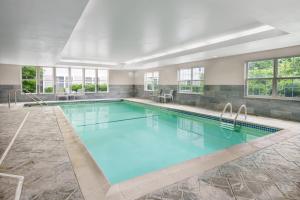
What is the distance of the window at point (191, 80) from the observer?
8.63m

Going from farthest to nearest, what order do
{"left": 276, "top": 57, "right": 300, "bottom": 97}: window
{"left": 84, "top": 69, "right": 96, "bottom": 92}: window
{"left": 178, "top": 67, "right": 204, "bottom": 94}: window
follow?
{"left": 84, "top": 69, "right": 96, "bottom": 92}: window < {"left": 178, "top": 67, "right": 204, "bottom": 94}: window < {"left": 276, "top": 57, "right": 300, "bottom": 97}: window

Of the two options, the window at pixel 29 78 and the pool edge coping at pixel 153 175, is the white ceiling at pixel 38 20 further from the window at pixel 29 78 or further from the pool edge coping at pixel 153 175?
the window at pixel 29 78

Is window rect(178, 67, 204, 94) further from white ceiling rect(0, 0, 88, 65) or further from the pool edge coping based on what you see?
white ceiling rect(0, 0, 88, 65)

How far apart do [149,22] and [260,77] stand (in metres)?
4.45

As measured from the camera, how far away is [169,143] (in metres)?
4.37

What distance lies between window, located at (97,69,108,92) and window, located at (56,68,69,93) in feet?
7.21

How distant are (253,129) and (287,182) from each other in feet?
11.1

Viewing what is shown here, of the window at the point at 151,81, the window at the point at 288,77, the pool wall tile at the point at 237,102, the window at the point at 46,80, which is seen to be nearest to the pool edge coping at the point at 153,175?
the pool wall tile at the point at 237,102

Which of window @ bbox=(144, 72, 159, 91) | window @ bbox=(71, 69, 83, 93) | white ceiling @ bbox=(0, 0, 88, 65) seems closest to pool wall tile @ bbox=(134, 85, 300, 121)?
window @ bbox=(144, 72, 159, 91)

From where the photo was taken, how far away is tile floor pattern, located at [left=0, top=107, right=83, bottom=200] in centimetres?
171

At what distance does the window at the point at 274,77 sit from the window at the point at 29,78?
11784mm

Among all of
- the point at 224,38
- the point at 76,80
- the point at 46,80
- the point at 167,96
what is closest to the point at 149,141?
the point at 224,38

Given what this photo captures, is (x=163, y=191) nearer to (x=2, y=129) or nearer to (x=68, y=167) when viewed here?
(x=68, y=167)

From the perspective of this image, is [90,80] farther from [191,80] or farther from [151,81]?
[191,80]
